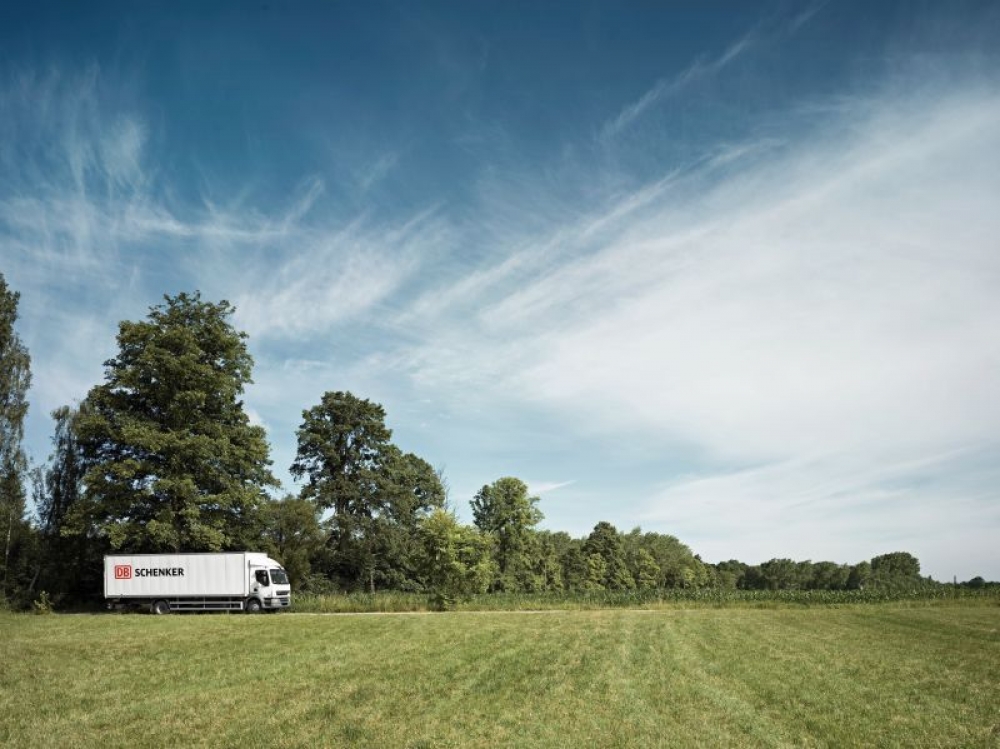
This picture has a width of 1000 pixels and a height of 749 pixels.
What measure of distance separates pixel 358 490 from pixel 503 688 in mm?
49727

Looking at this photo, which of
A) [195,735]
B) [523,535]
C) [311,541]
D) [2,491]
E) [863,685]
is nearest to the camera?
[195,735]

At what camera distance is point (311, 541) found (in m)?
59.4

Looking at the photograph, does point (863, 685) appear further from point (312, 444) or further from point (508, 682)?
point (312, 444)

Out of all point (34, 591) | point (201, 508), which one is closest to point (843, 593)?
point (201, 508)

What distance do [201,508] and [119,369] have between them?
10534 mm

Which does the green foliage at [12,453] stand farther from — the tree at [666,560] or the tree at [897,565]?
the tree at [897,565]

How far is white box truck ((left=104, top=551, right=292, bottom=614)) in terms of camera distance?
3791 centimetres

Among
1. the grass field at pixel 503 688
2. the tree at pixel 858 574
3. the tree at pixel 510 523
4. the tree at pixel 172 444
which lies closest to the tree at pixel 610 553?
the tree at pixel 510 523

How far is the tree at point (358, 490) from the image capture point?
200 ft

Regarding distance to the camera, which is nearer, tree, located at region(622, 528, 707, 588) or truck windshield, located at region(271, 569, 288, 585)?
truck windshield, located at region(271, 569, 288, 585)

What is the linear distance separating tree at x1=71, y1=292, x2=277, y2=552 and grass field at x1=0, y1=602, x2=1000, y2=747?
18.6m

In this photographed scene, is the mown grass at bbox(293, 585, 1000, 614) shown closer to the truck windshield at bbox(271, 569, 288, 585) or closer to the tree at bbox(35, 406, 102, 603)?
the truck windshield at bbox(271, 569, 288, 585)

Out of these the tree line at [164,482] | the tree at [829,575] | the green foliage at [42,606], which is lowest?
the tree at [829,575]

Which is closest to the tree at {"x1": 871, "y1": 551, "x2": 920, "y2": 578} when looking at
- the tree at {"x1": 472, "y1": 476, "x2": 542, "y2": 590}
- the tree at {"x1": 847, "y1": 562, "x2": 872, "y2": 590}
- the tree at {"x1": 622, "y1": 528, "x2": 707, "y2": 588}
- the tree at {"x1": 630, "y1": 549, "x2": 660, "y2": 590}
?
the tree at {"x1": 847, "y1": 562, "x2": 872, "y2": 590}
